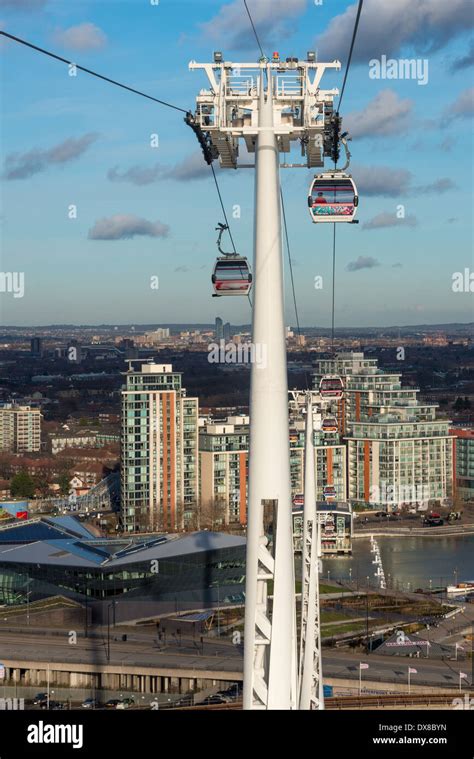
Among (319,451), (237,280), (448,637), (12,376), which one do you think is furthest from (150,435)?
(12,376)

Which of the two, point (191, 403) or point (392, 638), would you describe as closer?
point (392, 638)

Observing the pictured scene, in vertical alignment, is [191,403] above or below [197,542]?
above

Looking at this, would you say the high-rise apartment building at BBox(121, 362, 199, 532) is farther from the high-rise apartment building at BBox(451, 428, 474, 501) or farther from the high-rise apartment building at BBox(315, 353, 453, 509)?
the high-rise apartment building at BBox(451, 428, 474, 501)

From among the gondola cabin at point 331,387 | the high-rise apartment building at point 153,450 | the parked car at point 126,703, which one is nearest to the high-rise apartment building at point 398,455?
the high-rise apartment building at point 153,450

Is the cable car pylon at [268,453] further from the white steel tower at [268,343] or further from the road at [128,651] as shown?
the road at [128,651]
